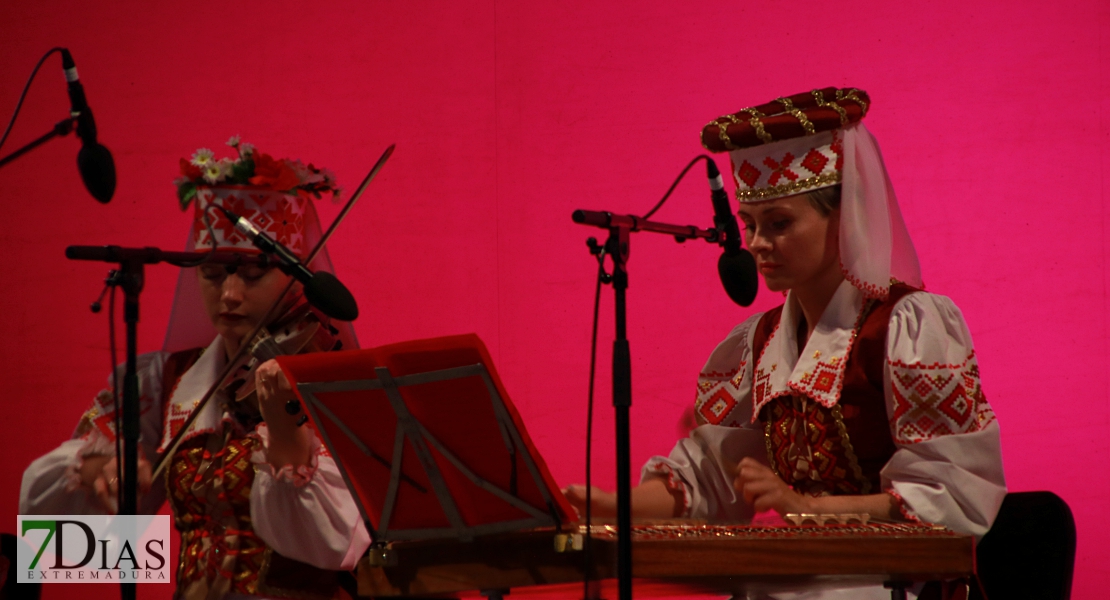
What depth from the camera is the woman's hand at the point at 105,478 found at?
9.00 feet

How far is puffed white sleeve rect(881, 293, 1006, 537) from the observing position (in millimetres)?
2201

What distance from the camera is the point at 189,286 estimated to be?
3.02 metres

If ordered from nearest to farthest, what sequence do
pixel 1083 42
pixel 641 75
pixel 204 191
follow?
pixel 204 191 → pixel 1083 42 → pixel 641 75

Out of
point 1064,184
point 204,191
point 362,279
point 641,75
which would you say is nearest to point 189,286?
point 204,191

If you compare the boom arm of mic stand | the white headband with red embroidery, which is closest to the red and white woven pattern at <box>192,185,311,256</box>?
the white headband with red embroidery

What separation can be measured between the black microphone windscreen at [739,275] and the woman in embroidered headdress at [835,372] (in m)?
0.41

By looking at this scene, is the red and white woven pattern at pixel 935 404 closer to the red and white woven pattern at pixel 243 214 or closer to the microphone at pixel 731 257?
the microphone at pixel 731 257

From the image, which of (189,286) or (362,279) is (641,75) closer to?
(362,279)

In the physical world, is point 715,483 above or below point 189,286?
below

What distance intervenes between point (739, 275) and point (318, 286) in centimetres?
75

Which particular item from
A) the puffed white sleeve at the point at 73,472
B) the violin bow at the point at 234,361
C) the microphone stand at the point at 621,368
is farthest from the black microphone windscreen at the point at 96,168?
the microphone stand at the point at 621,368

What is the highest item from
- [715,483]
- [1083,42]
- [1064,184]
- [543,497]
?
[1083,42]

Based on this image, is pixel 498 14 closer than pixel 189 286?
No

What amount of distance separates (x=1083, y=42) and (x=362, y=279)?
235 centimetres
